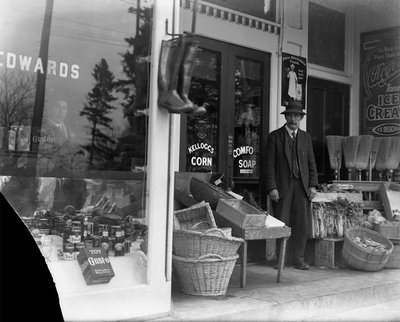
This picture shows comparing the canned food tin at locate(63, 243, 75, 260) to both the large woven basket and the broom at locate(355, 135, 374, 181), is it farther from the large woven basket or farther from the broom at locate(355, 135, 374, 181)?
the broom at locate(355, 135, 374, 181)

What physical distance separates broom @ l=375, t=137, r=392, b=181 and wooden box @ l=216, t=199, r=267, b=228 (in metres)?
2.92

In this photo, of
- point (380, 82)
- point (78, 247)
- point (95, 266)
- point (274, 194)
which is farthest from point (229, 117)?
point (95, 266)

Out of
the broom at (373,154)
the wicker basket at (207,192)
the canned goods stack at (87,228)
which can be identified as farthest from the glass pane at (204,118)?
the broom at (373,154)

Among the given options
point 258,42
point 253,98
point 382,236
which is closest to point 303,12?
point 258,42

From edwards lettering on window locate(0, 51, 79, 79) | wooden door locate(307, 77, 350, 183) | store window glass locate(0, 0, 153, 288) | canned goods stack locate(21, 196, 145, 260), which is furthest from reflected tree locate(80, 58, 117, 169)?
wooden door locate(307, 77, 350, 183)

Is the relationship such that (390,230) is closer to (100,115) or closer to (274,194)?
(274,194)

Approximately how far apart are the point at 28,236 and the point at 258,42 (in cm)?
570

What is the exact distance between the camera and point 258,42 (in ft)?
21.1

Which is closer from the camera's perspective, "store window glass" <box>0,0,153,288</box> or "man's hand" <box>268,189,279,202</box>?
"store window glass" <box>0,0,153,288</box>

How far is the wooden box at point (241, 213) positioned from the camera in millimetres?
4867

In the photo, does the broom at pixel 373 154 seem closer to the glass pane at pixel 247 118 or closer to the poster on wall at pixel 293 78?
the poster on wall at pixel 293 78

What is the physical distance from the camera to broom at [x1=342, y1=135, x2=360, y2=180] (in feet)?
23.7

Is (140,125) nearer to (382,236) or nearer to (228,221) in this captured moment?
(228,221)

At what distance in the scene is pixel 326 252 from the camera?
6246 mm
